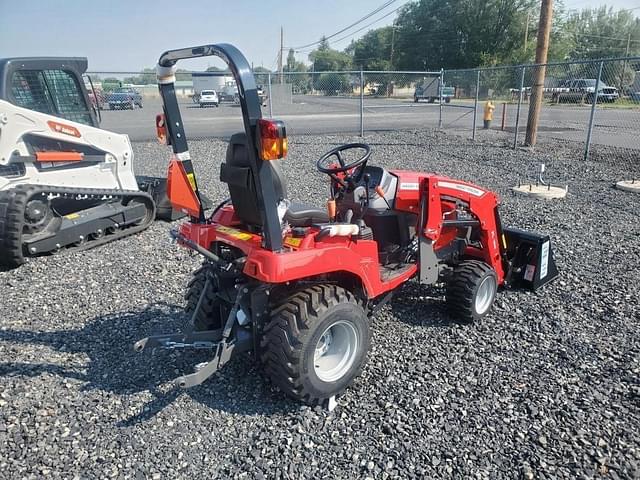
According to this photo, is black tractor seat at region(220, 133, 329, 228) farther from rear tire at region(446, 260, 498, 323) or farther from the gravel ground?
rear tire at region(446, 260, 498, 323)

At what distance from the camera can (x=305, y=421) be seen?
2.92 metres

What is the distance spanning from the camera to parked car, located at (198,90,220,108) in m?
27.0

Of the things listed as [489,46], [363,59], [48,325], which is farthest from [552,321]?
[363,59]

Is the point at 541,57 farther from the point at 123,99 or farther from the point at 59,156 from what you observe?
the point at 123,99

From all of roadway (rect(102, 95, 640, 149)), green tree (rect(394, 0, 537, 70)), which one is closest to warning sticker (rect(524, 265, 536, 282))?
roadway (rect(102, 95, 640, 149))

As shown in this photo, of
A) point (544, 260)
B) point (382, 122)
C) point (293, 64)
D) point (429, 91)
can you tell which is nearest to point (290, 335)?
point (544, 260)

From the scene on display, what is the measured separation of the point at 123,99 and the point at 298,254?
20.9 metres

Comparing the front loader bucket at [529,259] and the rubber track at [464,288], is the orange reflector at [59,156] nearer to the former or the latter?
the rubber track at [464,288]

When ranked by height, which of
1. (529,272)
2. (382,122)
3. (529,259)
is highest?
(529,259)

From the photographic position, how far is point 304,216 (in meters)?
3.28

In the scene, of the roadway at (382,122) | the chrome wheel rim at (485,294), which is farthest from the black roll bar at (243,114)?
the roadway at (382,122)

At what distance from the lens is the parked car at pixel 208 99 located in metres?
27.0

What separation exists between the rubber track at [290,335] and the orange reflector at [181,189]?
0.98 m

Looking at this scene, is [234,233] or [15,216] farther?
[15,216]
